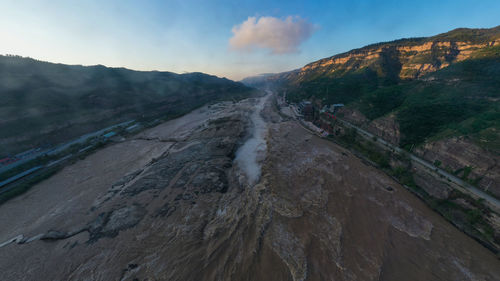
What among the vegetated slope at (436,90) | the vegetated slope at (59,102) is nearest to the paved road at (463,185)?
the vegetated slope at (436,90)

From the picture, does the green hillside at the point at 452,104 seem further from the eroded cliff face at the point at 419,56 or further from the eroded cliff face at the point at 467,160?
the eroded cliff face at the point at 419,56

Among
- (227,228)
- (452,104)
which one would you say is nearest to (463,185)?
(452,104)

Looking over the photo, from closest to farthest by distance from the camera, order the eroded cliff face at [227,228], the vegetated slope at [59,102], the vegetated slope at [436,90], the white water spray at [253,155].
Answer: the eroded cliff face at [227,228] → the white water spray at [253,155] → the vegetated slope at [436,90] → the vegetated slope at [59,102]

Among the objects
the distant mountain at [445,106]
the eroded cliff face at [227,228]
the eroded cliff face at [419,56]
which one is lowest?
the eroded cliff face at [227,228]

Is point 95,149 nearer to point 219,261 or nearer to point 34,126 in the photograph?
point 34,126

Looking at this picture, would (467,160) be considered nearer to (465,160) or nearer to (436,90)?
(465,160)

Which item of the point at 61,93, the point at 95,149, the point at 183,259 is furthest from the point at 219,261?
the point at 61,93
